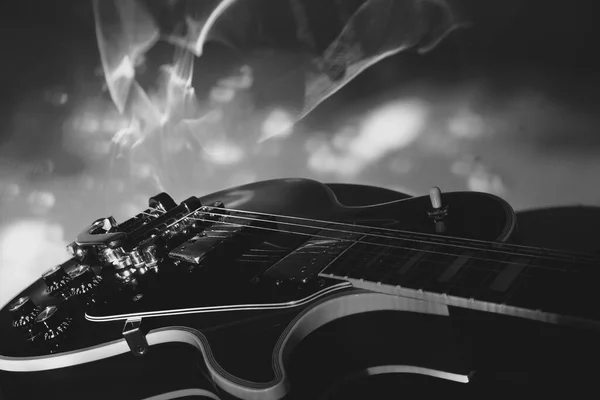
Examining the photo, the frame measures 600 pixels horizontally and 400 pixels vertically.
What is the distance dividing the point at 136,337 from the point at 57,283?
0.26 meters

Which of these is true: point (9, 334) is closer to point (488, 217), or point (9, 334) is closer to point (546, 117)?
point (488, 217)

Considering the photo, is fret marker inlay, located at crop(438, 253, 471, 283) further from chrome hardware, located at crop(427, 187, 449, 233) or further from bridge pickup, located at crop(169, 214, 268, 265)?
bridge pickup, located at crop(169, 214, 268, 265)

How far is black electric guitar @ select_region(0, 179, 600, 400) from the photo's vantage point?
0.53m

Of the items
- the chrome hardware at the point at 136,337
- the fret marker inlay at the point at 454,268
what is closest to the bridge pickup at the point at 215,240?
the chrome hardware at the point at 136,337

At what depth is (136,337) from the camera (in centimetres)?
76

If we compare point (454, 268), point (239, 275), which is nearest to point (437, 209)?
point (454, 268)

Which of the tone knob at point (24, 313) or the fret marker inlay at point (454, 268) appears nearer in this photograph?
the fret marker inlay at point (454, 268)

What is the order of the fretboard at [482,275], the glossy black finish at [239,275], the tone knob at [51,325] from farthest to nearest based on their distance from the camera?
the tone knob at [51,325] < the glossy black finish at [239,275] < the fretboard at [482,275]

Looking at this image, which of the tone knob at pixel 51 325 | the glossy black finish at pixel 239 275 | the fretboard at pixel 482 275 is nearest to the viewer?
the fretboard at pixel 482 275

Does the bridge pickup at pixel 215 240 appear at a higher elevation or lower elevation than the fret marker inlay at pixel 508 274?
higher

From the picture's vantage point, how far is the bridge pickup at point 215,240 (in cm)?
85

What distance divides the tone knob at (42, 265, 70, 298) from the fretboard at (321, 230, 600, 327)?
0.53m

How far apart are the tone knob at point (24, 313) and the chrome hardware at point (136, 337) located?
0.67 ft

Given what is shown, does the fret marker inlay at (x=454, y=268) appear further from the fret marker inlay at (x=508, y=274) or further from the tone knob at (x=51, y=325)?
the tone knob at (x=51, y=325)
